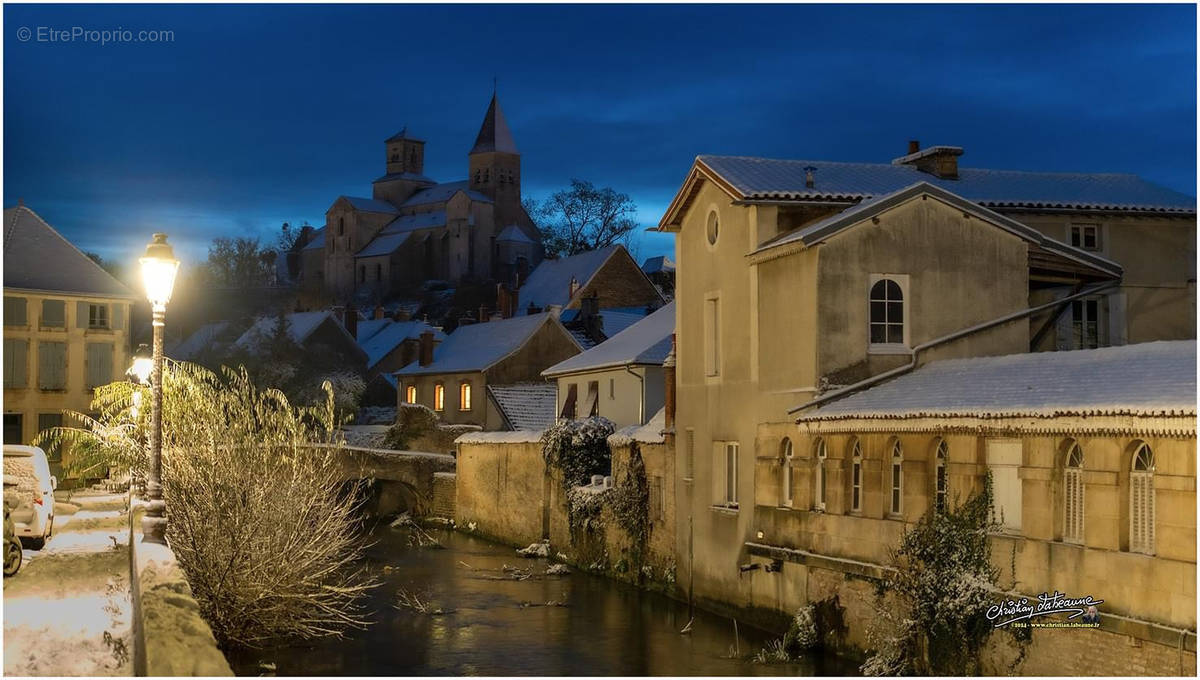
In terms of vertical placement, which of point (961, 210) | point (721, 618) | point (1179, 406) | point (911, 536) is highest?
point (961, 210)

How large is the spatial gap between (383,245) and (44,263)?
235 feet

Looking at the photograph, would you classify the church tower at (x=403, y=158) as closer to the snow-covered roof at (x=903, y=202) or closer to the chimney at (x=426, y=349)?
the chimney at (x=426, y=349)

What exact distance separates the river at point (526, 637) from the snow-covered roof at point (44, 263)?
22070mm

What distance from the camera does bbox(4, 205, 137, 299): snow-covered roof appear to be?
46.8 m

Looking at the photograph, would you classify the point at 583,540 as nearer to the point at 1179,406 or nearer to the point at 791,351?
the point at 791,351

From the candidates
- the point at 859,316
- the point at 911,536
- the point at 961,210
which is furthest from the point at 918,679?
the point at 961,210

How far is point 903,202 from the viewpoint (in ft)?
66.9

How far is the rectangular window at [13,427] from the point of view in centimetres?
4616

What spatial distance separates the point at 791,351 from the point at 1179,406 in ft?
28.3

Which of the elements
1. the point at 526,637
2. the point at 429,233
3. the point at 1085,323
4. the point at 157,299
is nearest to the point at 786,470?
the point at 526,637

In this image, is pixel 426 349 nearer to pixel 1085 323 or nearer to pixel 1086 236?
pixel 1086 236

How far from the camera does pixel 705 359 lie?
2491 cm

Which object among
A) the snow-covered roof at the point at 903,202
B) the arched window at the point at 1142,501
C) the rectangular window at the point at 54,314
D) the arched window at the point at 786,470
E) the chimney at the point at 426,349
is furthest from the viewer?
the chimney at the point at 426,349
